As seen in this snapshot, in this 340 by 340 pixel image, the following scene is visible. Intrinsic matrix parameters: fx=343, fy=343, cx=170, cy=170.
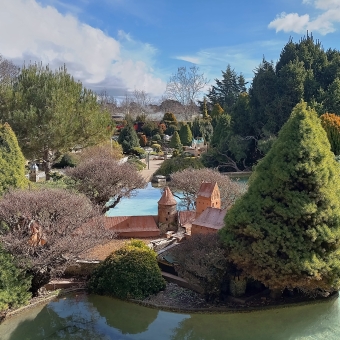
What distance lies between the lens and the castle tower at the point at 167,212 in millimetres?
16953

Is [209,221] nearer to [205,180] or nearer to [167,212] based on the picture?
[167,212]

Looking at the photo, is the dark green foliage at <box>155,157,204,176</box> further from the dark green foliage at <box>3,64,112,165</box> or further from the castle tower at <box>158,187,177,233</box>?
the castle tower at <box>158,187,177,233</box>

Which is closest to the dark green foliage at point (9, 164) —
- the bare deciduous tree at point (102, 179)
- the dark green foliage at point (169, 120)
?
the bare deciduous tree at point (102, 179)

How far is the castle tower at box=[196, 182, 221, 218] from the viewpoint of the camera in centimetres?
1537

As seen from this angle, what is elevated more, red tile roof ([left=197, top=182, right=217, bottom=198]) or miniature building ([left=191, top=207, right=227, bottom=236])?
red tile roof ([left=197, top=182, right=217, bottom=198])

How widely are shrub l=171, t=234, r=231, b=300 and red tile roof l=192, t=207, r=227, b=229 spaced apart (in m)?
1.85

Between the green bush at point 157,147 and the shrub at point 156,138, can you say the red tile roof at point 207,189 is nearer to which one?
the green bush at point 157,147

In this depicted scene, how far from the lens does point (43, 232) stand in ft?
37.6

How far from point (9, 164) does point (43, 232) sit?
399cm

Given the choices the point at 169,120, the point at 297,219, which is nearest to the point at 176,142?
the point at 169,120

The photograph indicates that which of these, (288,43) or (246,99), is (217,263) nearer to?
(246,99)

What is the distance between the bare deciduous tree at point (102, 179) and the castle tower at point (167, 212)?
2329mm

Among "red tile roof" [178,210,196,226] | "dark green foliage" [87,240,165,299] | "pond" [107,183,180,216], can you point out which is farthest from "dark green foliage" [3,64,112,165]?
"dark green foliage" [87,240,165,299]

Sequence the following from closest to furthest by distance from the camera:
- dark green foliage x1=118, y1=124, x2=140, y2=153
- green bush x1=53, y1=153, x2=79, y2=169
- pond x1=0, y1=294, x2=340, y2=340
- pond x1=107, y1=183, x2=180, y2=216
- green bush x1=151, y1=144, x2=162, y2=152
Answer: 1. pond x1=0, y1=294, x2=340, y2=340
2. pond x1=107, y1=183, x2=180, y2=216
3. green bush x1=53, y1=153, x2=79, y2=169
4. dark green foliage x1=118, y1=124, x2=140, y2=153
5. green bush x1=151, y1=144, x2=162, y2=152
